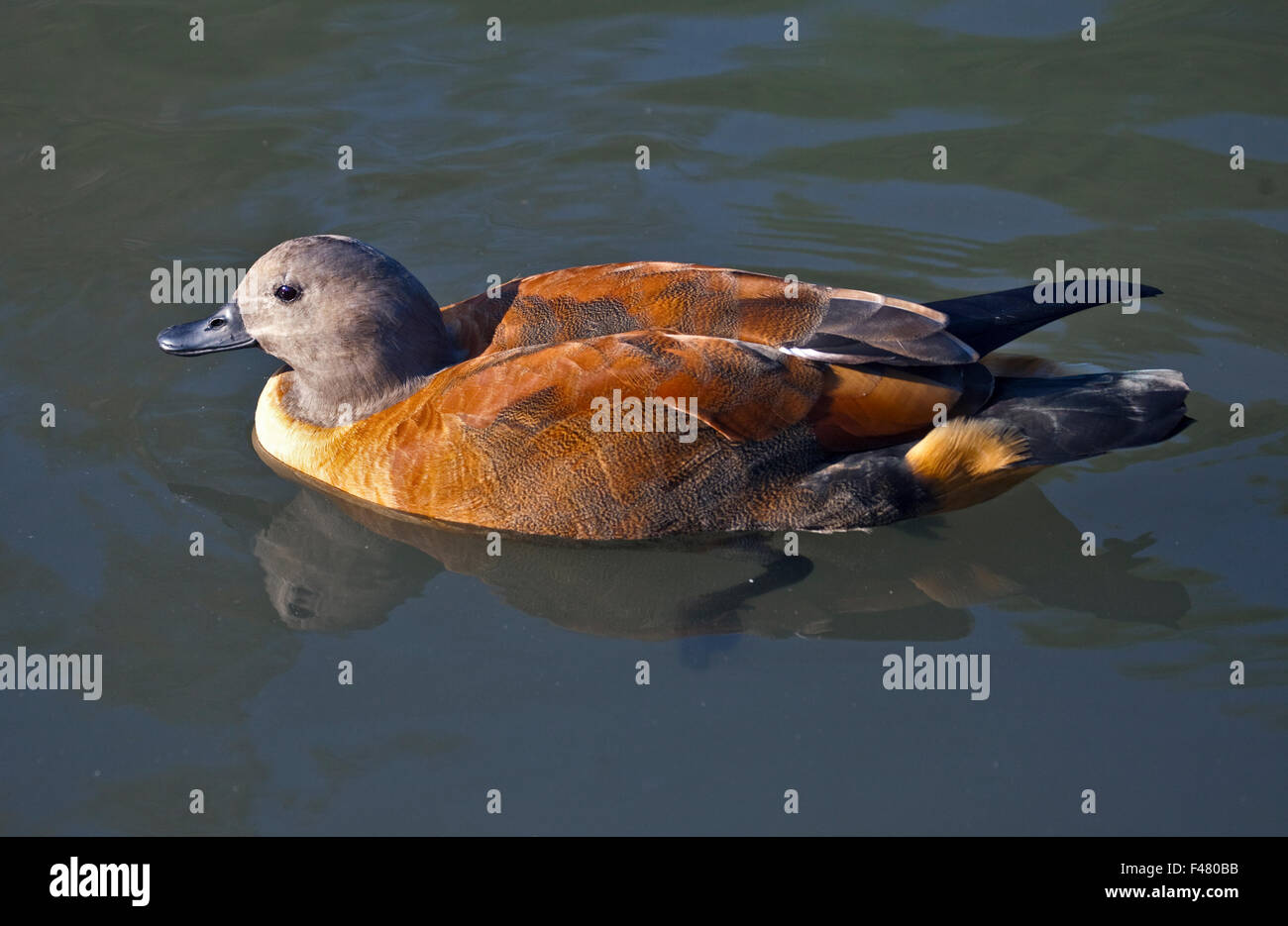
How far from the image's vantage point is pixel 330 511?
6.25 m

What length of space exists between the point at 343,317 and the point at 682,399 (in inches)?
62.7

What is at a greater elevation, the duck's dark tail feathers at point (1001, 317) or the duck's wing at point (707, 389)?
the duck's dark tail feathers at point (1001, 317)

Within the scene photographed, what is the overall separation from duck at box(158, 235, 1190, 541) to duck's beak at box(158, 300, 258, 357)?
18cm

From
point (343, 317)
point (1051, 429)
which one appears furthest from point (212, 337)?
point (1051, 429)

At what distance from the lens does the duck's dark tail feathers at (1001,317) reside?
5.73m

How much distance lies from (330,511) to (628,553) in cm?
143

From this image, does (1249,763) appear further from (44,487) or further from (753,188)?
(44,487)

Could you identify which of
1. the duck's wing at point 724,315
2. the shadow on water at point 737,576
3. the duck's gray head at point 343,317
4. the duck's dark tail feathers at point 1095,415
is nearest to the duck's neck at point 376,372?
the duck's gray head at point 343,317

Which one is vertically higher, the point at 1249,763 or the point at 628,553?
the point at 628,553

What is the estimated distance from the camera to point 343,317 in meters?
5.92

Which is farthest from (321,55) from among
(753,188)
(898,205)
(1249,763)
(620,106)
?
(1249,763)

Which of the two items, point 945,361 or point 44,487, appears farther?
point 44,487

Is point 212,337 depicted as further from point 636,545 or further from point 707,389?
point 707,389

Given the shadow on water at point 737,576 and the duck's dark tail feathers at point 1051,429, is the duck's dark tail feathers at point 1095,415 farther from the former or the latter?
the shadow on water at point 737,576
